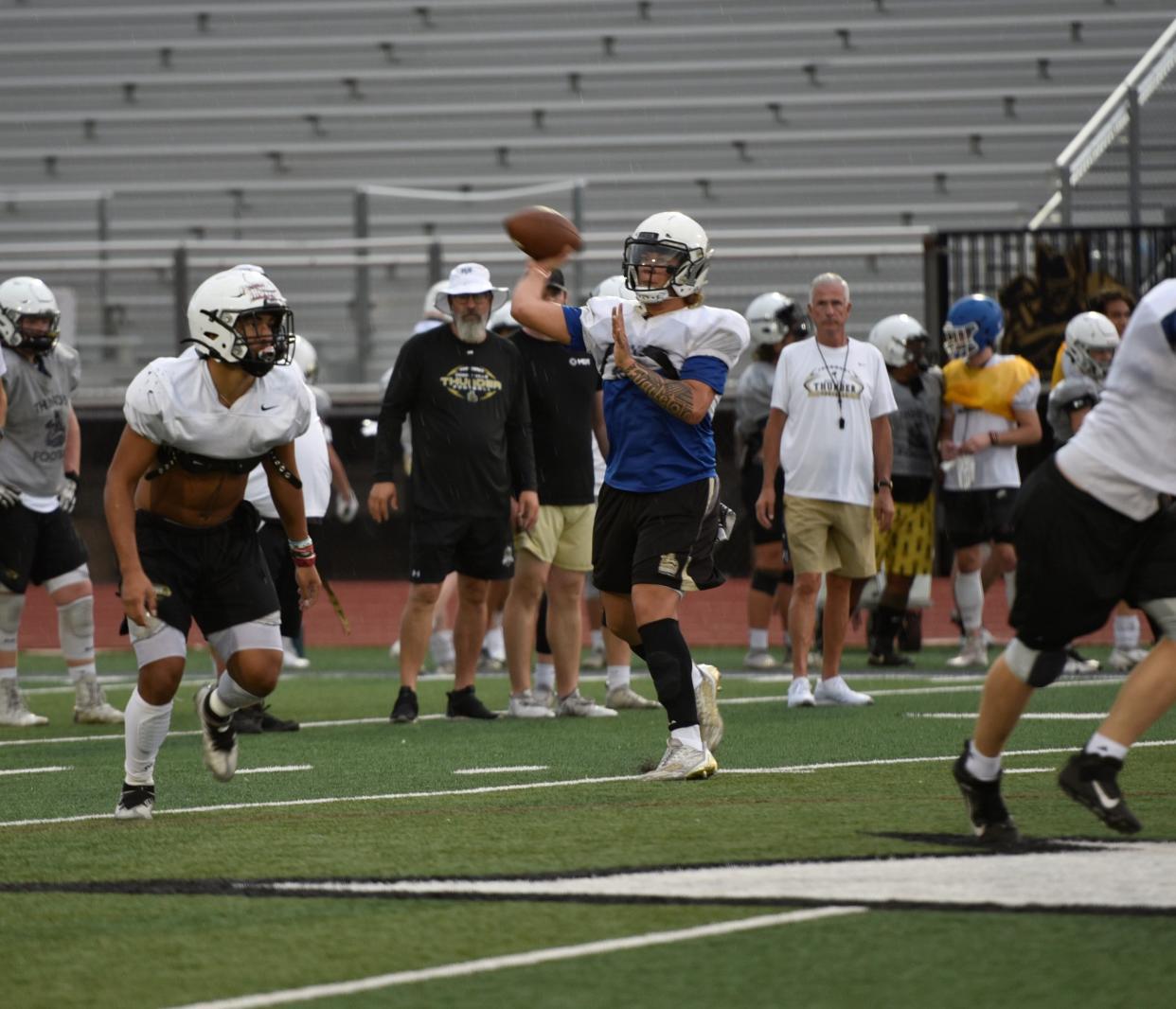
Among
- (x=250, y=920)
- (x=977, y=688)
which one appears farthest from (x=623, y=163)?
(x=250, y=920)

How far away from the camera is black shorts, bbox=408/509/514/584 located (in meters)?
9.61

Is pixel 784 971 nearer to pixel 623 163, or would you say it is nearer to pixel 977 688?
pixel 977 688

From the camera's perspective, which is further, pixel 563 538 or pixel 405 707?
pixel 563 538

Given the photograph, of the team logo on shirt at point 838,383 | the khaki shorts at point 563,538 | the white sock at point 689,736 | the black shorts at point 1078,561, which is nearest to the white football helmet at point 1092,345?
the team logo on shirt at point 838,383

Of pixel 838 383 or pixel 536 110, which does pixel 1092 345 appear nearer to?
pixel 838 383

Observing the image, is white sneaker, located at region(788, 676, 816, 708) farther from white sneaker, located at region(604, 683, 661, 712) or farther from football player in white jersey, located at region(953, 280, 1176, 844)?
football player in white jersey, located at region(953, 280, 1176, 844)

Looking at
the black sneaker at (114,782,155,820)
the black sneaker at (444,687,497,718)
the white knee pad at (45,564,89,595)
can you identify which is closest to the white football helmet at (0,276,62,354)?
the white knee pad at (45,564,89,595)

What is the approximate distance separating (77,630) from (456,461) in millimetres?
2058

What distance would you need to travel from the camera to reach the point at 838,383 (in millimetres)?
10039

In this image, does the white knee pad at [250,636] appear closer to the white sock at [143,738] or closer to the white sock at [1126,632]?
the white sock at [143,738]

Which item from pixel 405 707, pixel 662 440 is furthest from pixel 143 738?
pixel 405 707

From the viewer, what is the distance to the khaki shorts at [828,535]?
32.4 feet

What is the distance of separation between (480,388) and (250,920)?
17.3ft

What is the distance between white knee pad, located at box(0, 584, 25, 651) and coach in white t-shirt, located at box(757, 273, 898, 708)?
3.48 m
